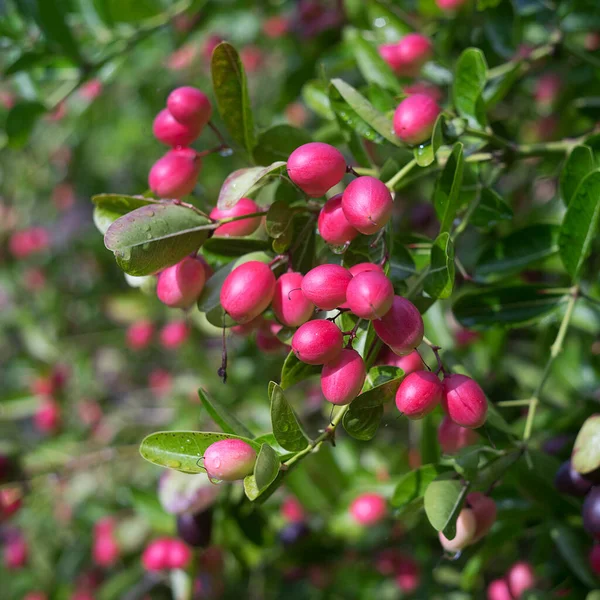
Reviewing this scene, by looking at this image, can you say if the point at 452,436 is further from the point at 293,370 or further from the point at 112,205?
the point at 112,205

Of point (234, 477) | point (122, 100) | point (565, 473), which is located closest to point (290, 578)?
point (565, 473)

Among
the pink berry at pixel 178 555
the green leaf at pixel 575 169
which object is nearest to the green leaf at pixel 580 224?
the green leaf at pixel 575 169

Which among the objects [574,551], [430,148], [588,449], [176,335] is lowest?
[176,335]

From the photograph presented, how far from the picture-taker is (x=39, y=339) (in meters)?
2.62

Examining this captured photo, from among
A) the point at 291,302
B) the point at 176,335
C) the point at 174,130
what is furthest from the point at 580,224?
the point at 176,335

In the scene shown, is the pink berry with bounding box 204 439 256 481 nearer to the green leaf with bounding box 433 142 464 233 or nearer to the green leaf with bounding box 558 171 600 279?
the green leaf with bounding box 433 142 464 233

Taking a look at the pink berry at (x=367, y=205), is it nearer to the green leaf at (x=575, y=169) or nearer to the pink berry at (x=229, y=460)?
the pink berry at (x=229, y=460)

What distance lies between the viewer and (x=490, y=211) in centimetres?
97

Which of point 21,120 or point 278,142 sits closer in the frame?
point 278,142

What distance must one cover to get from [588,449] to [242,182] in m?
0.54

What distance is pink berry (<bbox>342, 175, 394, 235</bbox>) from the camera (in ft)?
2.21

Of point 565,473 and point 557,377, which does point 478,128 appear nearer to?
point 565,473

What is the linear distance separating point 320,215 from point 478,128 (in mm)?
347

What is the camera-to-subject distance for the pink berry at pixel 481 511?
2.73 ft
